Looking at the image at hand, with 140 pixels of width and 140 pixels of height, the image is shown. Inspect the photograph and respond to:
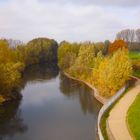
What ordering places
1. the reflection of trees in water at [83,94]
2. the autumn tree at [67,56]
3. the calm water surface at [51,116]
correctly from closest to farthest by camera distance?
the calm water surface at [51,116]
the reflection of trees in water at [83,94]
the autumn tree at [67,56]

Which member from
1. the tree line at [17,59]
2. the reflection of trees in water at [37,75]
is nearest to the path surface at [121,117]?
the tree line at [17,59]

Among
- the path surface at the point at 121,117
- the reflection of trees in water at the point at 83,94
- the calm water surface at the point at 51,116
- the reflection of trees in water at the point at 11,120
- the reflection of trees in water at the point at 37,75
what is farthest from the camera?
the reflection of trees in water at the point at 37,75

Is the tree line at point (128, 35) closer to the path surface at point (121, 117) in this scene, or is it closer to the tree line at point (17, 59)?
the tree line at point (17, 59)

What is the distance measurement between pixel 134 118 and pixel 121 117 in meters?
Result: 2.00

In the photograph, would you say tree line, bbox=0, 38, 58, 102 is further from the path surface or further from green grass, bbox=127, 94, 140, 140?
green grass, bbox=127, 94, 140, 140

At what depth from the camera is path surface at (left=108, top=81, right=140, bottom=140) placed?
24719 mm

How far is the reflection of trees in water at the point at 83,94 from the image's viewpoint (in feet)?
138

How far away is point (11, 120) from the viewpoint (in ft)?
121

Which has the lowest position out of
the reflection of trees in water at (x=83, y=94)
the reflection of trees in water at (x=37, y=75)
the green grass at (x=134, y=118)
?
the reflection of trees in water at (x=37, y=75)

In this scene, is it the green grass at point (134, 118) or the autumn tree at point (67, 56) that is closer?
the green grass at point (134, 118)

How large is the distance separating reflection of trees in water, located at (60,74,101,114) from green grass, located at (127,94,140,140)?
312 inches

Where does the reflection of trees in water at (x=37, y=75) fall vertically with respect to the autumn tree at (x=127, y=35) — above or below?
below

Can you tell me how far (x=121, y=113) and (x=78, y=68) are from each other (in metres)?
38.3

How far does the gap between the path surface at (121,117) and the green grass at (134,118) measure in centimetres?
43
